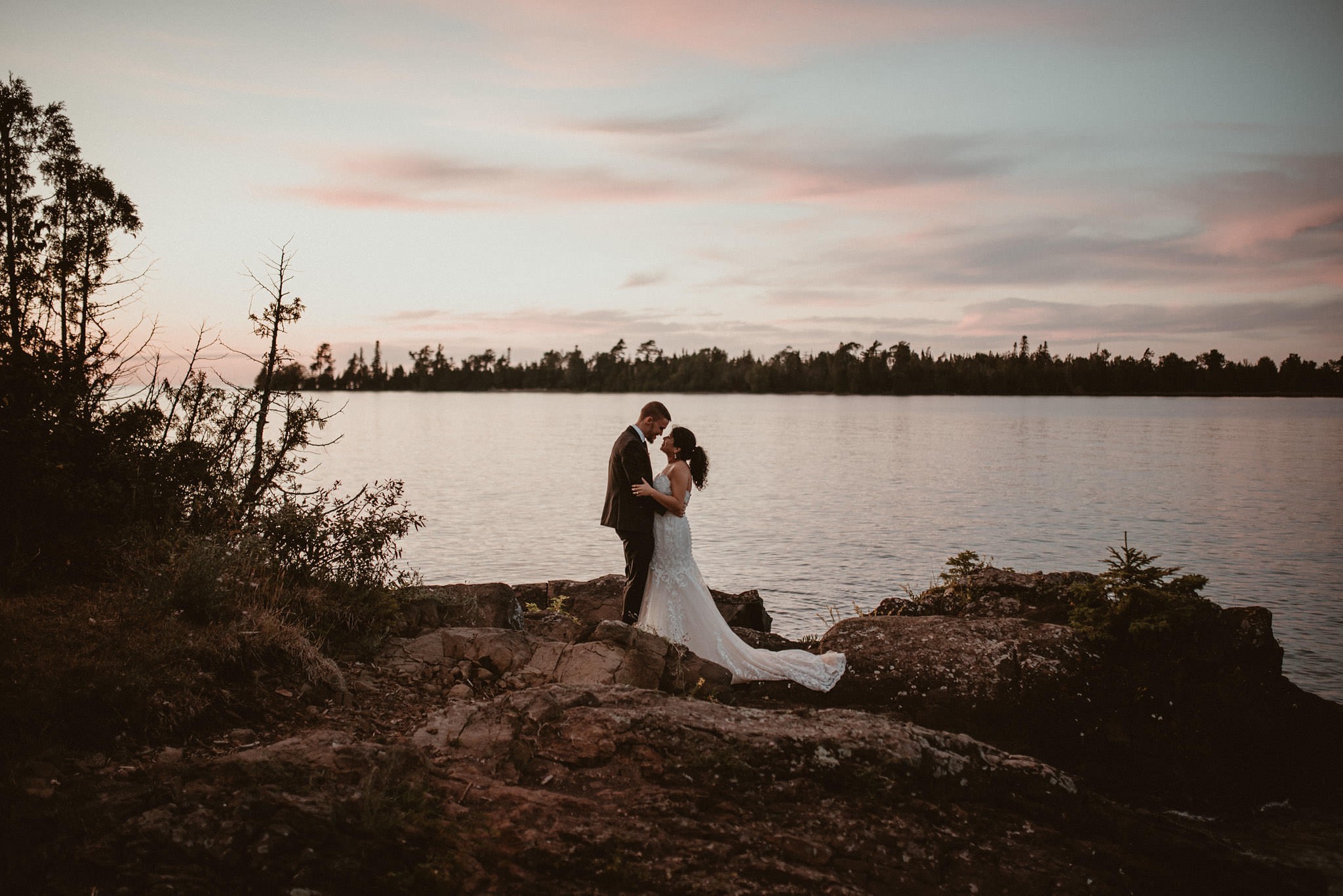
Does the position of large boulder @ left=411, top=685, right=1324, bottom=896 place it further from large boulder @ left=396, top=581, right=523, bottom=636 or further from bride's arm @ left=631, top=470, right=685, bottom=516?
bride's arm @ left=631, top=470, right=685, bottom=516

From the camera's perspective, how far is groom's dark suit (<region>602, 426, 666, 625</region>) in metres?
9.67

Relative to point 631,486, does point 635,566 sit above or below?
below

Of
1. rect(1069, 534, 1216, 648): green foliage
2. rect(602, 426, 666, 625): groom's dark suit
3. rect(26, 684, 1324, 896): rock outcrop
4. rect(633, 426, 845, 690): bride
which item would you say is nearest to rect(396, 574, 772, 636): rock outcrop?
rect(602, 426, 666, 625): groom's dark suit

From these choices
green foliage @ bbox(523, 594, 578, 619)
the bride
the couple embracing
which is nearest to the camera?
the bride

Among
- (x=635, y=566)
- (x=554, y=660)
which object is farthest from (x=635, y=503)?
(x=554, y=660)

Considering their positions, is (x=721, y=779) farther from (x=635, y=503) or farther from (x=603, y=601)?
(x=603, y=601)

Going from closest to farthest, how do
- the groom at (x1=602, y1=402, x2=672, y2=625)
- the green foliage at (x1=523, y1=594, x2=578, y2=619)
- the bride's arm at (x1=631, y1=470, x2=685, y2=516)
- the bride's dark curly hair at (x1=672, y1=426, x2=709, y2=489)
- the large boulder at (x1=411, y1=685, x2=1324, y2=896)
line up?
the large boulder at (x1=411, y1=685, x2=1324, y2=896) → the bride's arm at (x1=631, y1=470, x2=685, y2=516) → the groom at (x1=602, y1=402, x2=672, y2=625) → the bride's dark curly hair at (x1=672, y1=426, x2=709, y2=489) → the green foliage at (x1=523, y1=594, x2=578, y2=619)

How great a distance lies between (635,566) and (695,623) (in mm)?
962

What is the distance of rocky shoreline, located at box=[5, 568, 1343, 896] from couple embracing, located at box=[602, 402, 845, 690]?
96 cm

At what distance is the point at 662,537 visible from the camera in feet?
31.9

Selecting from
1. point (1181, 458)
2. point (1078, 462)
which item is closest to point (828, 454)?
point (1078, 462)

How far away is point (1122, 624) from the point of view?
8.59 meters

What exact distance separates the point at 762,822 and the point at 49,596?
19.0 ft

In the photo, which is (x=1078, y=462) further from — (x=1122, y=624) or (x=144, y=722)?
A: (x=144, y=722)
